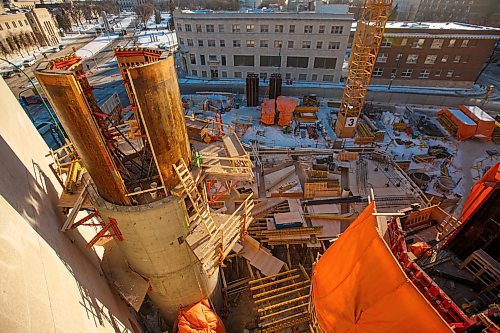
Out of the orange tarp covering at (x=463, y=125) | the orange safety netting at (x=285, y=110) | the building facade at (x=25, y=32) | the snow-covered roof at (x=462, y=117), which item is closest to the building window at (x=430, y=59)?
the snow-covered roof at (x=462, y=117)

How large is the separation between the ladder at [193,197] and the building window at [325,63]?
39547 millimetres

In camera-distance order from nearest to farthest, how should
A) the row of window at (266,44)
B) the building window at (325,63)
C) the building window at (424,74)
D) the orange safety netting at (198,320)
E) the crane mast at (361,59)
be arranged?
the orange safety netting at (198,320) < the crane mast at (361,59) < the row of window at (266,44) < the building window at (325,63) < the building window at (424,74)

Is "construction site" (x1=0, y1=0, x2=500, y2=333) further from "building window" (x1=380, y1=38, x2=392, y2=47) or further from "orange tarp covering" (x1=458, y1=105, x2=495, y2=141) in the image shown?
"building window" (x1=380, y1=38, x2=392, y2=47)

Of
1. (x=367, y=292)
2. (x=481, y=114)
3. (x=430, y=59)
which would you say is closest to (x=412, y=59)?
(x=430, y=59)

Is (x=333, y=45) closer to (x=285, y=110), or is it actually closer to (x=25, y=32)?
(x=285, y=110)

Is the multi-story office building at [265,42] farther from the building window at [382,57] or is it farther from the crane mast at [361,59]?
the crane mast at [361,59]

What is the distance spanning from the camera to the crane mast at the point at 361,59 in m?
23.4

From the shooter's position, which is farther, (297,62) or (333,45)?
(297,62)

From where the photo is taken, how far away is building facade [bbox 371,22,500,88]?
37719 mm

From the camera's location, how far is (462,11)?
243 feet

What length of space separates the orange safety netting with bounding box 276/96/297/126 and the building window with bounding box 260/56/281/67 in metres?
13.9

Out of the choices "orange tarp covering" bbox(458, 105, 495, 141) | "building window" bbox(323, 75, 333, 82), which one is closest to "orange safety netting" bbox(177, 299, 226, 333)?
"orange tarp covering" bbox(458, 105, 495, 141)

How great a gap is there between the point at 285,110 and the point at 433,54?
96.7 feet

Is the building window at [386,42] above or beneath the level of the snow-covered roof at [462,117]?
above
